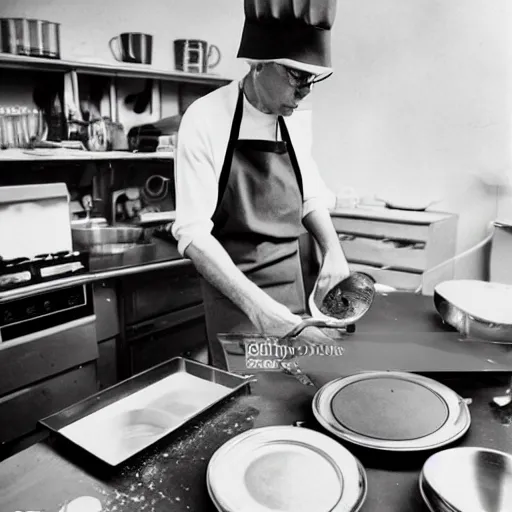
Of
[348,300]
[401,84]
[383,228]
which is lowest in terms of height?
[348,300]

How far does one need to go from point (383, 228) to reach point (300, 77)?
1.10 m

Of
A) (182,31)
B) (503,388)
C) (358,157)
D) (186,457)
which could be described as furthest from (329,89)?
(186,457)

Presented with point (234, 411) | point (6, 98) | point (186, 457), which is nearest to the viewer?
point (186, 457)

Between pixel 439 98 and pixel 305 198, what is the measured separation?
118 cm

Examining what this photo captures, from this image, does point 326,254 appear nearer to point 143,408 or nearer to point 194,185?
point 194,185

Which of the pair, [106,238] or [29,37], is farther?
[106,238]

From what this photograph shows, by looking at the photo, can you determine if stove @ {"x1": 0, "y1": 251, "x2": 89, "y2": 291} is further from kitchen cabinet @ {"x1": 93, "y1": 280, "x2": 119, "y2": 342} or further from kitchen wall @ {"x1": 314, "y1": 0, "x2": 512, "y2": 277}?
kitchen wall @ {"x1": 314, "y1": 0, "x2": 512, "y2": 277}

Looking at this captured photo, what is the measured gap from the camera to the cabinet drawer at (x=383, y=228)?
2.32 m

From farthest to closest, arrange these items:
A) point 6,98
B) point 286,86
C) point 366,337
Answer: point 6,98
point 286,86
point 366,337

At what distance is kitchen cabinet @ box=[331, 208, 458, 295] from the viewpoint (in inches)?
90.4

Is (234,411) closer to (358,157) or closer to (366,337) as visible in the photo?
(366,337)

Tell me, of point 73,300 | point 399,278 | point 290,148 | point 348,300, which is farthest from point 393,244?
point 73,300

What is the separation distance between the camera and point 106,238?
2.35m

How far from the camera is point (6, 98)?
222 cm
